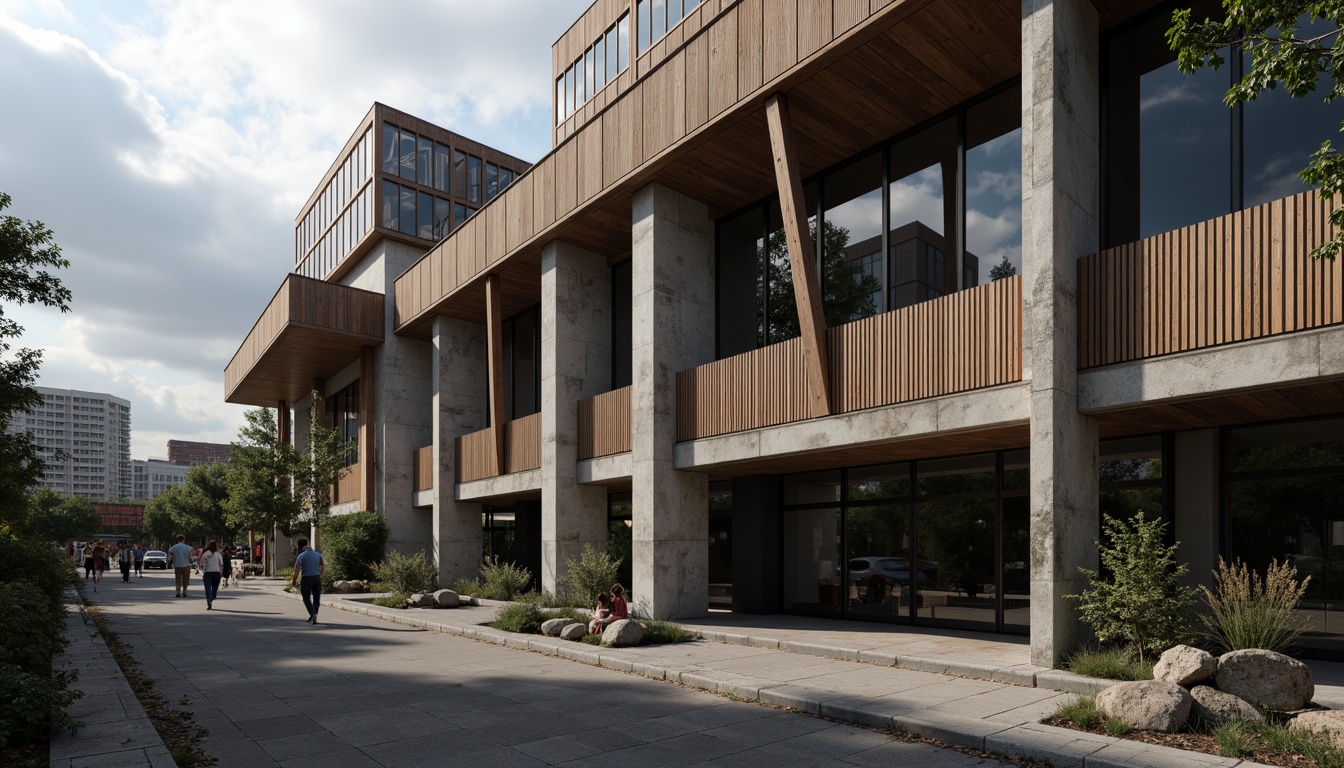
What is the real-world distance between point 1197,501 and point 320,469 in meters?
27.3

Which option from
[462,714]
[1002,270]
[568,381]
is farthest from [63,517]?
[1002,270]

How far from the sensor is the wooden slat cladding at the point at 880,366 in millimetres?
11531

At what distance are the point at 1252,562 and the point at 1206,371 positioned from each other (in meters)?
3.65

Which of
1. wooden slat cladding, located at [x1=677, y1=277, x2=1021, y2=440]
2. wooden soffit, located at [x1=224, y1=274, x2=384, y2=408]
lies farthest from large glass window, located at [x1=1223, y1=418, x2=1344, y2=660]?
wooden soffit, located at [x1=224, y1=274, x2=384, y2=408]

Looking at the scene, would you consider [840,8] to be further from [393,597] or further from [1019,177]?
[393,597]

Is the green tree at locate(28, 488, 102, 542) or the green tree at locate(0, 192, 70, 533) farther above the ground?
the green tree at locate(0, 192, 70, 533)

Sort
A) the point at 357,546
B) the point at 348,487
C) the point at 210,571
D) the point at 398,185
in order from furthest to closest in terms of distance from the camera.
Result: the point at 398,185 → the point at 348,487 → the point at 357,546 → the point at 210,571

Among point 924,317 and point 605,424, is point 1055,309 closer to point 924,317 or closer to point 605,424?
point 924,317

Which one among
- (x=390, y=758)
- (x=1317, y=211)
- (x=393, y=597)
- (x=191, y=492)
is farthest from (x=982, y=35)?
(x=191, y=492)

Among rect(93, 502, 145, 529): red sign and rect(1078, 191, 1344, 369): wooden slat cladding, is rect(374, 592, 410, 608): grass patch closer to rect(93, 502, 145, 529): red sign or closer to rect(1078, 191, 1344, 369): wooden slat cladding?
rect(1078, 191, 1344, 369): wooden slat cladding

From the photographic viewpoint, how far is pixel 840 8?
1252cm

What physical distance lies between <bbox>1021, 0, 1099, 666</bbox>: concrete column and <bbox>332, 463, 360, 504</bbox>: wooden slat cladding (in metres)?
24.9

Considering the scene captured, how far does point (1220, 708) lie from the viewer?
746cm

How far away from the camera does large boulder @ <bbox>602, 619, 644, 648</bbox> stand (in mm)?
13078
